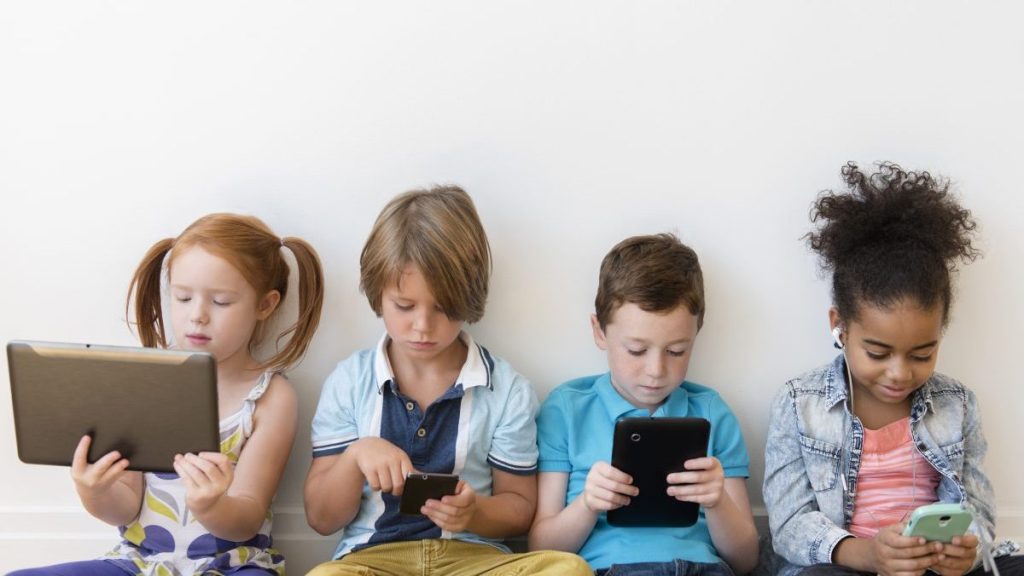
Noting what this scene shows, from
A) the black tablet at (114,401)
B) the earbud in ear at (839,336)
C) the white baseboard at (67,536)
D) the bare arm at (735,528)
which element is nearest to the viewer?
the black tablet at (114,401)

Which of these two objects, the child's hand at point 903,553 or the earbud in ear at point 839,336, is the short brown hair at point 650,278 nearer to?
the earbud in ear at point 839,336

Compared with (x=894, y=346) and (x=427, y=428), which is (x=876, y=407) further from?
(x=427, y=428)

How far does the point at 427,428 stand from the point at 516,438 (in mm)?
182

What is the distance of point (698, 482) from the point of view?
1.92m

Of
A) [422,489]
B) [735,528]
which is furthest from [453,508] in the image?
[735,528]

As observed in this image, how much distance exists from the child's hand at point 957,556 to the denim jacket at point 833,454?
163mm

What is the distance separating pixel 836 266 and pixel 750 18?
21.9 inches

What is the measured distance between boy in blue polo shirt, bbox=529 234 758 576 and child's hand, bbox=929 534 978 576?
0.35 m

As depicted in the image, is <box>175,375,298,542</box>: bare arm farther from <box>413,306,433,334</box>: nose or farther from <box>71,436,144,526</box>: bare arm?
<box>413,306,433,334</box>: nose

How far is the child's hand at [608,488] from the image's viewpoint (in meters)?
1.91

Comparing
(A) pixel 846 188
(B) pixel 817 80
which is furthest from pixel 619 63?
(A) pixel 846 188

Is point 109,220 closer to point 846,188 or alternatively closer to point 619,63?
point 619,63

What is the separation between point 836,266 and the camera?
218 cm

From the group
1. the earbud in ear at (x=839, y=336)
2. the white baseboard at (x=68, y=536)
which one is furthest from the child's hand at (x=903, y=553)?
the white baseboard at (x=68, y=536)
